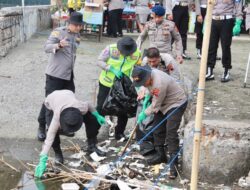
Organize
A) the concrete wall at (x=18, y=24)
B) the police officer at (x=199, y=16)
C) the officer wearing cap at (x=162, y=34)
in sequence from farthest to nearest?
the concrete wall at (x=18, y=24) < the police officer at (x=199, y=16) < the officer wearing cap at (x=162, y=34)

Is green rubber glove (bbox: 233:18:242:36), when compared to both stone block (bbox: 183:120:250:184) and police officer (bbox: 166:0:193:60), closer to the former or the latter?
police officer (bbox: 166:0:193:60)

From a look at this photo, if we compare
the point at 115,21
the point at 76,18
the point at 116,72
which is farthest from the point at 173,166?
the point at 115,21

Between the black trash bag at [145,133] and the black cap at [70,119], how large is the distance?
1.08 metres

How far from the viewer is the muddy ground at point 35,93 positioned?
5980 millimetres

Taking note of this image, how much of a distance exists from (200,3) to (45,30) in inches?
283

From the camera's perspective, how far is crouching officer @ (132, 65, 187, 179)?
4.86 meters

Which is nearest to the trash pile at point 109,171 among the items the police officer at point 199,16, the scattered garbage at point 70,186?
the scattered garbage at point 70,186

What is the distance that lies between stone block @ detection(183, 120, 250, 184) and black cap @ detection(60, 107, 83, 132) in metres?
1.25

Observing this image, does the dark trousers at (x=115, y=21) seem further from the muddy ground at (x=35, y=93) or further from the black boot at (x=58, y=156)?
the black boot at (x=58, y=156)

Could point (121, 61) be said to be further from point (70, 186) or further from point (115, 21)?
point (115, 21)

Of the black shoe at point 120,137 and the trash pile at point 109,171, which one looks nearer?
the trash pile at point 109,171

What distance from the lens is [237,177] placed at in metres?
5.02

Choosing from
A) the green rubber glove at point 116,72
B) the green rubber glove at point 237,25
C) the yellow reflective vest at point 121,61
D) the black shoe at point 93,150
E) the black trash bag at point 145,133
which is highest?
the green rubber glove at point 237,25

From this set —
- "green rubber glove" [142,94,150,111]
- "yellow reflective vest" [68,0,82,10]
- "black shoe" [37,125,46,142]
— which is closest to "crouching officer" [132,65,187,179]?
"green rubber glove" [142,94,150,111]
